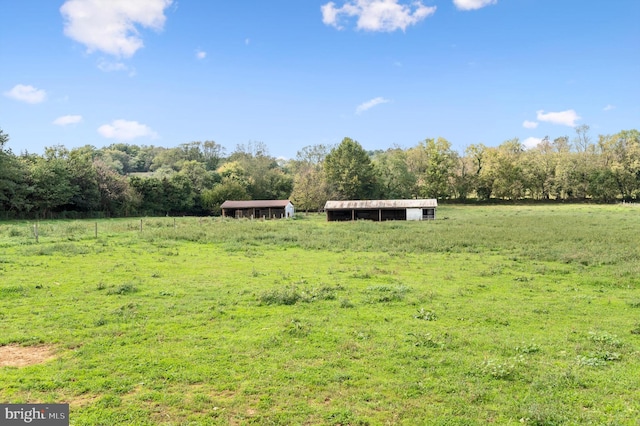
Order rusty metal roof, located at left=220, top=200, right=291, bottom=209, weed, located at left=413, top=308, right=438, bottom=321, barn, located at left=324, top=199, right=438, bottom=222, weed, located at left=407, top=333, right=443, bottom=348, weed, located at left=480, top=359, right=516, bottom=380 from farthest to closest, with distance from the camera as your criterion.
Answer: rusty metal roof, located at left=220, top=200, right=291, bottom=209
barn, located at left=324, top=199, right=438, bottom=222
weed, located at left=413, top=308, right=438, bottom=321
weed, located at left=407, top=333, right=443, bottom=348
weed, located at left=480, top=359, right=516, bottom=380

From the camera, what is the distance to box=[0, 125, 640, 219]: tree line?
5650 centimetres

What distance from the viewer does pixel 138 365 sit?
7289 mm

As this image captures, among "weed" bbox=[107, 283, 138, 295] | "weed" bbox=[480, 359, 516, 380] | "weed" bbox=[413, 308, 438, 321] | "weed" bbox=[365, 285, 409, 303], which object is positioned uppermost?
"weed" bbox=[107, 283, 138, 295]

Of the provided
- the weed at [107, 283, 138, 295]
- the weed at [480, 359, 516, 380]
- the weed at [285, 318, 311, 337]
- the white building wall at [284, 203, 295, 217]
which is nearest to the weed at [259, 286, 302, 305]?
the weed at [285, 318, 311, 337]

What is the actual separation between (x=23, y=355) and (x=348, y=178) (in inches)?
2782

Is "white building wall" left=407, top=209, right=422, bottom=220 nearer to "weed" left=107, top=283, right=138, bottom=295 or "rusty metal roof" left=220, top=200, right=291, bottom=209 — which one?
"rusty metal roof" left=220, top=200, right=291, bottom=209

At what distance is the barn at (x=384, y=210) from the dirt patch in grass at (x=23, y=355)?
4502 cm

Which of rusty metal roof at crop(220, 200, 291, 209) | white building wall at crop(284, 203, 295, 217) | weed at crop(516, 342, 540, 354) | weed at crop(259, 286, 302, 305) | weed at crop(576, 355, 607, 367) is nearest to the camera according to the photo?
weed at crop(576, 355, 607, 367)

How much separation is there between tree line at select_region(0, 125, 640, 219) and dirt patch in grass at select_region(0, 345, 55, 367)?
170 ft

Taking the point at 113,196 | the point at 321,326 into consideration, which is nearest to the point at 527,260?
the point at 321,326

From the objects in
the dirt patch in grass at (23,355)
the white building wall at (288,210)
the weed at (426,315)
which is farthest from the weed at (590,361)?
the white building wall at (288,210)

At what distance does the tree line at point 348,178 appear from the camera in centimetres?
5650

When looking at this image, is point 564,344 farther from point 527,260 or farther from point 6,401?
point 527,260

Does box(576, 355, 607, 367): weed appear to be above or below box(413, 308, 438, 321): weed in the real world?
below
